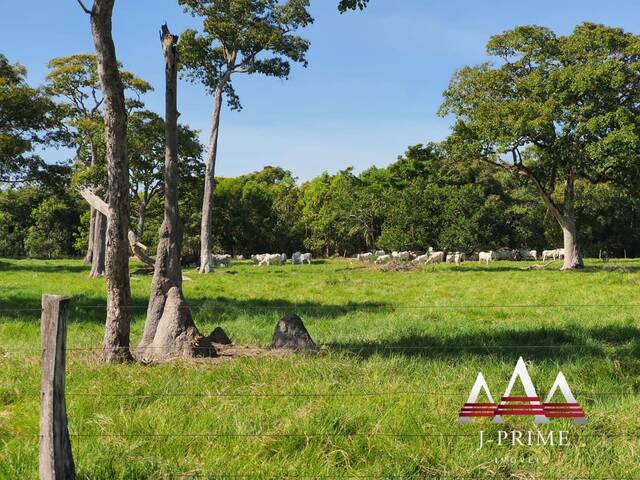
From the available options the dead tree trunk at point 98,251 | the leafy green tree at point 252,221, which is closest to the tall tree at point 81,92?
the dead tree trunk at point 98,251

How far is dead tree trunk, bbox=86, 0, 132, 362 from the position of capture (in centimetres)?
688

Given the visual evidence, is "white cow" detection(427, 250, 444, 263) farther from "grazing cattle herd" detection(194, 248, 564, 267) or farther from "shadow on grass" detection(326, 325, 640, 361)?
"shadow on grass" detection(326, 325, 640, 361)

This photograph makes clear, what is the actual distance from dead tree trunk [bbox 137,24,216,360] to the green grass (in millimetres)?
796

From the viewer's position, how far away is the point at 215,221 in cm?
4806

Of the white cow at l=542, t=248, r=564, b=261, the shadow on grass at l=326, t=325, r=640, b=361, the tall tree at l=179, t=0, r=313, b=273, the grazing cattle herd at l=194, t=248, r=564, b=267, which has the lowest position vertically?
the shadow on grass at l=326, t=325, r=640, b=361

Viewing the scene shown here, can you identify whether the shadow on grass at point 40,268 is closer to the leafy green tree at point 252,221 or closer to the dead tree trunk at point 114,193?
the leafy green tree at point 252,221

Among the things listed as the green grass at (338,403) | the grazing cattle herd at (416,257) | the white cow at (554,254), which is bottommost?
the green grass at (338,403)

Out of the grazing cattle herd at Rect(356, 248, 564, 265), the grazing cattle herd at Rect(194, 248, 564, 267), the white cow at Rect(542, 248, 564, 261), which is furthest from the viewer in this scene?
the white cow at Rect(542, 248, 564, 261)

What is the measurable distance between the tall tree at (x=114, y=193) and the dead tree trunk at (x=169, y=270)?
61 cm

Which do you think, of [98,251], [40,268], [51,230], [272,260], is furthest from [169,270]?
[51,230]

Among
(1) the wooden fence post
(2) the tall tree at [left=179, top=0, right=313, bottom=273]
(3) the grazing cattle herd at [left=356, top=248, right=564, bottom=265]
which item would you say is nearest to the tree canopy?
(2) the tall tree at [left=179, top=0, right=313, bottom=273]

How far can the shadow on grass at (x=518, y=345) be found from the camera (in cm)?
721

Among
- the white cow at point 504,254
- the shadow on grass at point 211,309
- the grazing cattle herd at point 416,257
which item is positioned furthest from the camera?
the white cow at point 504,254

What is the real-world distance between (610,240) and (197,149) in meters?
35.3
